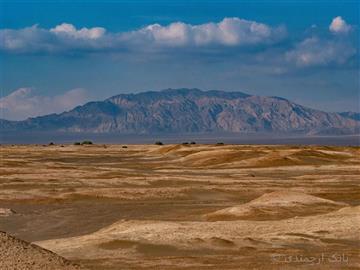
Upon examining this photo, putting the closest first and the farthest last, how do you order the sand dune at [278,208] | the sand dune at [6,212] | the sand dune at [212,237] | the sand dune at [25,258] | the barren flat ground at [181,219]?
the sand dune at [25,258] → the barren flat ground at [181,219] → the sand dune at [212,237] → the sand dune at [278,208] → the sand dune at [6,212]

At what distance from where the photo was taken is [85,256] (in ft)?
74.8

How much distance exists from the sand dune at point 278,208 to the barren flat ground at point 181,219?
5cm

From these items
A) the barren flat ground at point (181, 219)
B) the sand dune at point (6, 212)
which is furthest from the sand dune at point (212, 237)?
the sand dune at point (6, 212)

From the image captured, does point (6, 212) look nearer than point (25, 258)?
No

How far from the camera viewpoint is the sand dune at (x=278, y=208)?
110 ft

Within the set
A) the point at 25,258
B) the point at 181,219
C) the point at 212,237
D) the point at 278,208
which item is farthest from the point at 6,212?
the point at 25,258

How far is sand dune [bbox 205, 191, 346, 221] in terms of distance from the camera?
3350 cm

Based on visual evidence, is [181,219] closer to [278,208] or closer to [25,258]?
[278,208]

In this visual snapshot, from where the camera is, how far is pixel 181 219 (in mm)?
33906

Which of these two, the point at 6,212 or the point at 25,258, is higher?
the point at 25,258

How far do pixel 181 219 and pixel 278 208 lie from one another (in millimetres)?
5311

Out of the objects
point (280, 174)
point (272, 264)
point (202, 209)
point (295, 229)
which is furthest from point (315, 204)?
point (280, 174)

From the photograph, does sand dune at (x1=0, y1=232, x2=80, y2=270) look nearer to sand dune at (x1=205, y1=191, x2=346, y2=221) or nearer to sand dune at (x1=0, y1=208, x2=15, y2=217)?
sand dune at (x1=205, y1=191, x2=346, y2=221)

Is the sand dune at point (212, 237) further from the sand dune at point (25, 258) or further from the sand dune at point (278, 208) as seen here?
the sand dune at point (25, 258)
